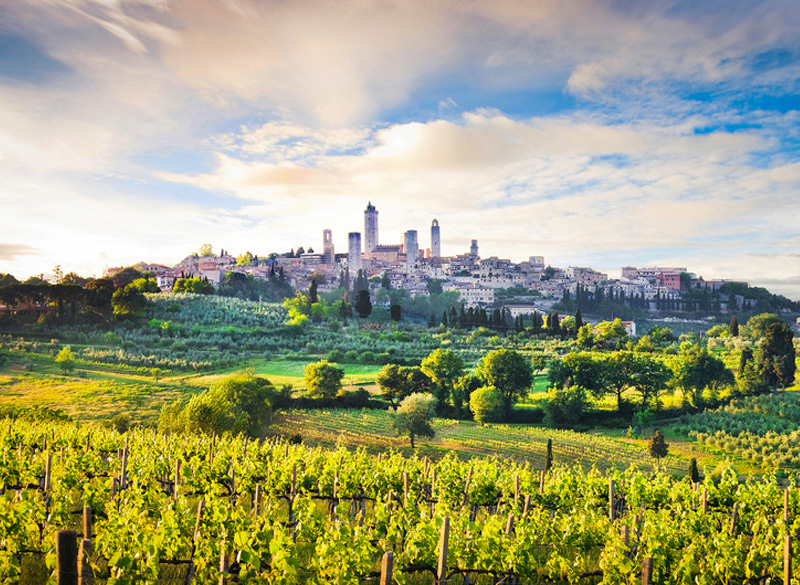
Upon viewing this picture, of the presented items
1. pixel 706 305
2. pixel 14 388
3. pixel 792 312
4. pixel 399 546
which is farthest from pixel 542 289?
pixel 399 546

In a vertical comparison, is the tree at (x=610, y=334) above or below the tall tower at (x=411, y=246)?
below

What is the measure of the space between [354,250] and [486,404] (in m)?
72.7

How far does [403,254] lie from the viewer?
102375 mm

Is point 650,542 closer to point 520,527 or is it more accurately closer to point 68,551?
point 520,527

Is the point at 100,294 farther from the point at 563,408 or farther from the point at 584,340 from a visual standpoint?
the point at 584,340

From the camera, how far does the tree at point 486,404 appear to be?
2386 cm

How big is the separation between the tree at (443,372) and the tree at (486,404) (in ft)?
9.47

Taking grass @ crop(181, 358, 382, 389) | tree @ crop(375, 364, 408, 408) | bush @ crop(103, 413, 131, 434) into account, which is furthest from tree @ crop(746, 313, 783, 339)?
bush @ crop(103, 413, 131, 434)

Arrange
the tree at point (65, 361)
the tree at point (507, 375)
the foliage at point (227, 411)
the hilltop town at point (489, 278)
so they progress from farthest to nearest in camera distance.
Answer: the hilltop town at point (489, 278)
the tree at point (507, 375)
the tree at point (65, 361)
the foliage at point (227, 411)

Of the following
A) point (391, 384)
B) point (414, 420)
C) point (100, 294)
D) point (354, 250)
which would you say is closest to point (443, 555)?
point (414, 420)

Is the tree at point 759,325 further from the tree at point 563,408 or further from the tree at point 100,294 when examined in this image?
the tree at point 100,294

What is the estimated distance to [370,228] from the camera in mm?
109812

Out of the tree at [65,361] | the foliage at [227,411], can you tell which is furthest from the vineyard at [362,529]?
the tree at [65,361]

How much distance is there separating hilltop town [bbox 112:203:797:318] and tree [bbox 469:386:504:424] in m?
32.7
